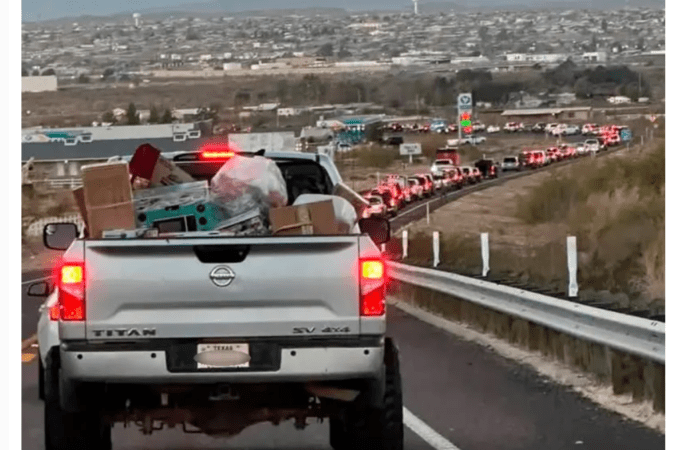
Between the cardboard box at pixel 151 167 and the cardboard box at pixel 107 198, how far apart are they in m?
0.60

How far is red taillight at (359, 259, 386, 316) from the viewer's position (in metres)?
9.44

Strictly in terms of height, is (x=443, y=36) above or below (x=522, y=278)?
above

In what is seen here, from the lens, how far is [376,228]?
1078 cm

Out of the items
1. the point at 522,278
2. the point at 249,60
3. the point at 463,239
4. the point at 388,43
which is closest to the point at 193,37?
the point at 249,60

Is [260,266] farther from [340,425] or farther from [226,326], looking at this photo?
[340,425]

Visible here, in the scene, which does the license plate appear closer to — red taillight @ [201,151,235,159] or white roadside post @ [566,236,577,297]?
red taillight @ [201,151,235,159]

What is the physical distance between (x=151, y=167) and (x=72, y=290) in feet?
6.38

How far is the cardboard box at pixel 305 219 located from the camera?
33.9 ft

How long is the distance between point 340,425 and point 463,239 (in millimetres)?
45800

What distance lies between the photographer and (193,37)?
9350 cm

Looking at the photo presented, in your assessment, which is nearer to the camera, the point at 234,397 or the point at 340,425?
the point at 234,397

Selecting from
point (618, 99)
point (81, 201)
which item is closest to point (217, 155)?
point (81, 201)

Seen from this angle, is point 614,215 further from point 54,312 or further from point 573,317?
point 54,312

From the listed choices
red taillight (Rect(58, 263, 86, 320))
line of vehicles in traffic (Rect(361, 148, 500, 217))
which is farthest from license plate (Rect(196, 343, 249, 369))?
line of vehicles in traffic (Rect(361, 148, 500, 217))
